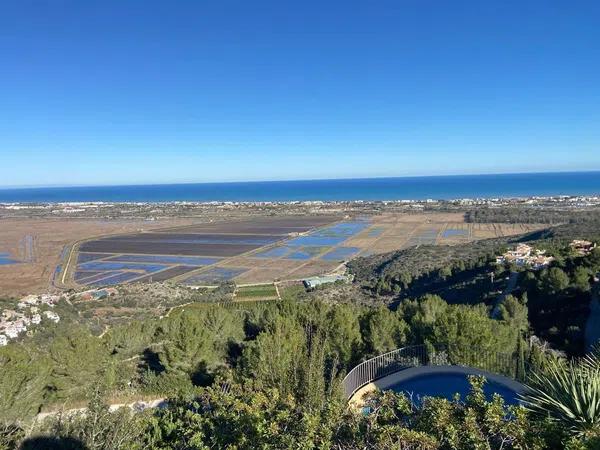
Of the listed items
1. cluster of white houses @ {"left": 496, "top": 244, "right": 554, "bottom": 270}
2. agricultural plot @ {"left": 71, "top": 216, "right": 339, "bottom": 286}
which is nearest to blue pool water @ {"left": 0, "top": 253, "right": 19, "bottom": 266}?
agricultural plot @ {"left": 71, "top": 216, "right": 339, "bottom": 286}

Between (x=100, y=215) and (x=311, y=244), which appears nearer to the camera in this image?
(x=311, y=244)

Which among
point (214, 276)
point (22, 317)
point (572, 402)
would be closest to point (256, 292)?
point (214, 276)

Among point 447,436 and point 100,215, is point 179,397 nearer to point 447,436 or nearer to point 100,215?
point 447,436

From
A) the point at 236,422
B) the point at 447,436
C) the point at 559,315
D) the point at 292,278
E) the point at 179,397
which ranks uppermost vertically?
the point at 447,436

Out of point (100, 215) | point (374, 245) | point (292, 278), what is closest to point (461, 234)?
point (374, 245)

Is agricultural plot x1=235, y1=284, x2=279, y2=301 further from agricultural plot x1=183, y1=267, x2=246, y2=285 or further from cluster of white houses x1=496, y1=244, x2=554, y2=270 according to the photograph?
cluster of white houses x1=496, y1=244, x2=554, y2=270

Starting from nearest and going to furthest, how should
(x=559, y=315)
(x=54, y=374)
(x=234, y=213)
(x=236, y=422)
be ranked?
(x=236, y=422) → (x=54, y=374) → (x=559, y=315) → (x=234, y=213)
